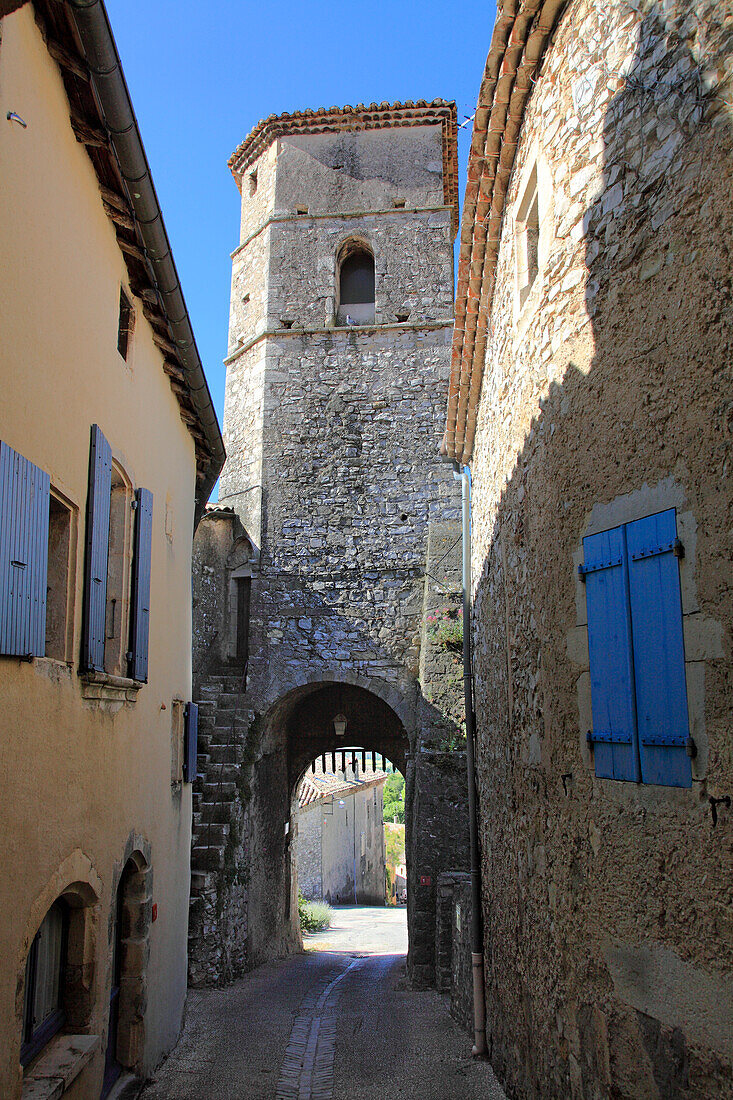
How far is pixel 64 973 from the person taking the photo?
493 cm

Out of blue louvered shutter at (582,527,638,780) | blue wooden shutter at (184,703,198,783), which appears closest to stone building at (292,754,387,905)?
blue wooden shutter at (184,703,198,783)

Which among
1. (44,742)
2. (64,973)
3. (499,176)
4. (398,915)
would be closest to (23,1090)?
(64,973)

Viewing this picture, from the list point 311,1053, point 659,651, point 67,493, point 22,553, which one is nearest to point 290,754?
point 311,1053

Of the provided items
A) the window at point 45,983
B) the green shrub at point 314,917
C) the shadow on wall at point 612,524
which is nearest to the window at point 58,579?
the window at point 45,983

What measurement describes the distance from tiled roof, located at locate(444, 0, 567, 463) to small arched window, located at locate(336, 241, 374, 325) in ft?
22.2

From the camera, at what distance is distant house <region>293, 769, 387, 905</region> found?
24.4 m

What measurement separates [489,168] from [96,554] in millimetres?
3621

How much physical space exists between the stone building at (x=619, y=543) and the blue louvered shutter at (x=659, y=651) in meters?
0.01

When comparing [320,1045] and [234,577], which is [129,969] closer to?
[320,1045]

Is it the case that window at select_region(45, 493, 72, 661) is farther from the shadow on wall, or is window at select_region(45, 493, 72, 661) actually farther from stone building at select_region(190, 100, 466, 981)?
stone building at select_region(190, 100, 466, 981)

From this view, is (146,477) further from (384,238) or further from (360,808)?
(360,808)

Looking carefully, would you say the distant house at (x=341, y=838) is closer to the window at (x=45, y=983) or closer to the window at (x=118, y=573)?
the window at (x=118, y=573)

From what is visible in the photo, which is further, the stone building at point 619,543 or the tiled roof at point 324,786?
the tiled roof at point 324,786

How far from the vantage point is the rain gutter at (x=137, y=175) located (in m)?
4.23
